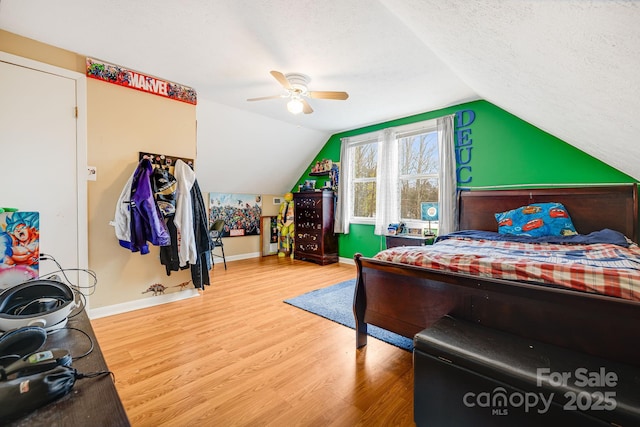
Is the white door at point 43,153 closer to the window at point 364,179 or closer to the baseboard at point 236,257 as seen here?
the baseboard at point 236,257

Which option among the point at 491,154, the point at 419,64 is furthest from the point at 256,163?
the point at 491,154

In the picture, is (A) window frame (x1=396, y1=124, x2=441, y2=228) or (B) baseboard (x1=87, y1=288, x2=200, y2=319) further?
(A) window frame (x1=396, y1=124, x2=441, y2=228)

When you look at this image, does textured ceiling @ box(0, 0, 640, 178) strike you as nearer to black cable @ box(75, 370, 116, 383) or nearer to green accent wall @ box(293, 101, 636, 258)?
green accent wall @ box(293, 101, 636, 258)

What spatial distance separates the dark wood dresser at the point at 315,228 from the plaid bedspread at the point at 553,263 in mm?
2698

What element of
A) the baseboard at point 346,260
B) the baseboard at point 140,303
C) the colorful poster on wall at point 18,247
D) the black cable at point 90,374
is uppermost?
the colorful poster on wall at point 18,247

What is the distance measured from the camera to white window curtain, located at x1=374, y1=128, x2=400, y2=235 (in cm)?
443

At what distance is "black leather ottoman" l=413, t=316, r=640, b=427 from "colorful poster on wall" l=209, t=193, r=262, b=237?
4.43 m

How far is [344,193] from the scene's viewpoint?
499 centimetres

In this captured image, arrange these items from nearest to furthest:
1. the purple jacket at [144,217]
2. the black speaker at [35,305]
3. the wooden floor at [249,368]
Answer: the black speaker at [35,305] → the wooden floor at [249,368] → the purple jacket at [144,217]

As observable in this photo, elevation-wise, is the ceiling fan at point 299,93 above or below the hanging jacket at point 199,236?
above

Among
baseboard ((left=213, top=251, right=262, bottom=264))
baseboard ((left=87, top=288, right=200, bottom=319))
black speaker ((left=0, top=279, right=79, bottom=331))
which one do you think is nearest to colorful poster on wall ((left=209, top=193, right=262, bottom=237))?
baseboard ((left=213, top=251, right=262, bottom=264))

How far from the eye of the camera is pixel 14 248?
3.56 feet

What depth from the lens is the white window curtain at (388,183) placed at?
14.5 ft

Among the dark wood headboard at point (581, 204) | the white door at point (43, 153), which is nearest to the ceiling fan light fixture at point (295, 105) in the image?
the white door at point (43, 153)
